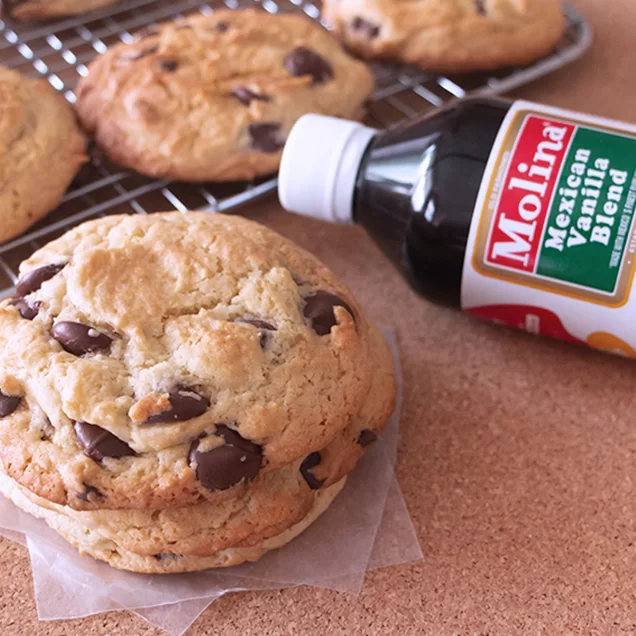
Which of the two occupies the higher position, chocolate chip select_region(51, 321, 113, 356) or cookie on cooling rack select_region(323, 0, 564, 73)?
cookie on cooling rack select_region(323, 0, 564, 73)

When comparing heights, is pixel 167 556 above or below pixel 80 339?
below

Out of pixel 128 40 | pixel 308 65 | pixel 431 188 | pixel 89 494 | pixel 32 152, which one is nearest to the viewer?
pixel 89 494

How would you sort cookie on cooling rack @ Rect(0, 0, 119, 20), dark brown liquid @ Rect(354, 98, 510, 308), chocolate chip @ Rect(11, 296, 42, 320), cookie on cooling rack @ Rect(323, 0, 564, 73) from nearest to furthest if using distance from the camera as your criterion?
1. chocolate chip @ Rect(11, 296, 42, 320)
2. dark brown liquid @ Rect(354, 98, 510, 308)
3. cookie on cooling rack @ Rect(323, 0, 564, 73)
4. cookie on cooling rack @ Rect(0, 0, 119, 20)

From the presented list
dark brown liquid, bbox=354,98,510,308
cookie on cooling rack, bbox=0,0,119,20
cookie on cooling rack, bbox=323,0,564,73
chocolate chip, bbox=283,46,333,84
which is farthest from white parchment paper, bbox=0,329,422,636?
cookie on cooling rack, bbox=0,0,119,20

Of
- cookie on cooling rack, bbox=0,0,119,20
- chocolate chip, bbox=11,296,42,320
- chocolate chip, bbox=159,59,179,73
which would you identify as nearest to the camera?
chocolate chip, bbox=11,296,42,320

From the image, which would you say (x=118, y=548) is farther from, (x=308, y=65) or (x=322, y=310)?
(x=308, y=65)

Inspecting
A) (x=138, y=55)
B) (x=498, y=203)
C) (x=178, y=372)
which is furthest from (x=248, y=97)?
(x=178, y=372)

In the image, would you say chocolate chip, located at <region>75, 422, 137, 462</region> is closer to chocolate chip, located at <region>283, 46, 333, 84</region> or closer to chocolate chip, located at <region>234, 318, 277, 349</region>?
chocolate chip, located at <region>234, 318, 277, 349</region>
